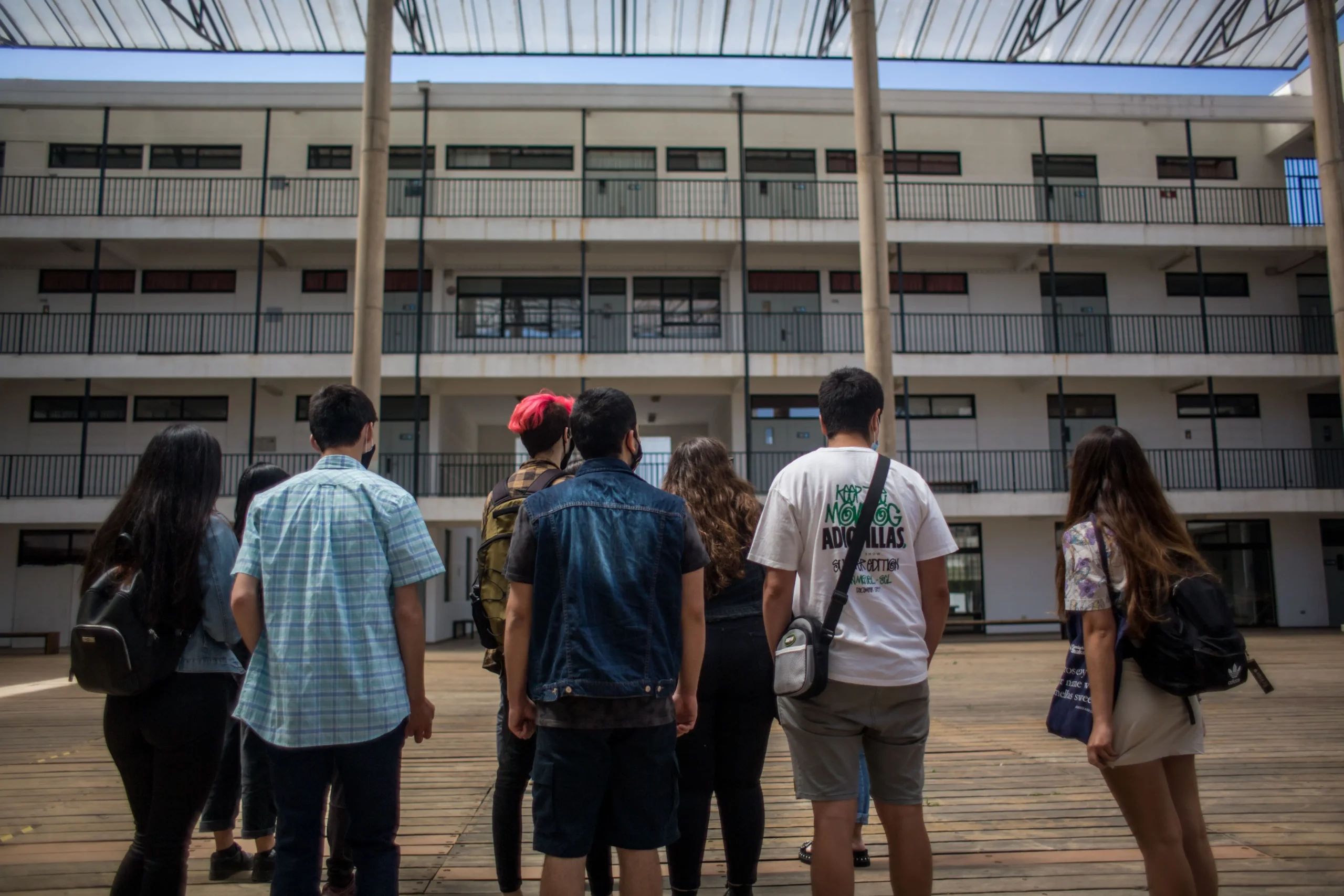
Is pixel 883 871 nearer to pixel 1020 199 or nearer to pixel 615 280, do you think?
pixel 615 280

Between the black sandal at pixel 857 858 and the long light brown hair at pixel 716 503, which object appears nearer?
the long light brown hair at pixel 716 503

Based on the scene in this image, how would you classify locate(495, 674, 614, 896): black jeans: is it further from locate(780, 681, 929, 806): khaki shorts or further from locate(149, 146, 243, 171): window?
locate(149, 146, 243, 171): window

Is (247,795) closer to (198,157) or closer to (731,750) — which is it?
(731,750)

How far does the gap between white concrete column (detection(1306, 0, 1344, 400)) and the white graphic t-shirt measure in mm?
22001

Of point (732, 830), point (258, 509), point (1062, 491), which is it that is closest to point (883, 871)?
point (732, 830)

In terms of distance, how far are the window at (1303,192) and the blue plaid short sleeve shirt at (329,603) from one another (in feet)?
86.4

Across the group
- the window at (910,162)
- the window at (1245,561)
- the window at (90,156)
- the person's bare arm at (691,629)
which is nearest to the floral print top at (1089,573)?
the person's bare arm at (691,629)

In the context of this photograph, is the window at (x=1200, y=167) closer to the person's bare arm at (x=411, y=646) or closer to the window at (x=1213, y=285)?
the window at (x=1213, y=285)

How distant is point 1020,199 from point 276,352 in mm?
18162

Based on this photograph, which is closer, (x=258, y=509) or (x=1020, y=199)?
(x=258, y=509)

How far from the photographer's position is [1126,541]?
9.59ft

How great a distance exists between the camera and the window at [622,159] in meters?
23.1

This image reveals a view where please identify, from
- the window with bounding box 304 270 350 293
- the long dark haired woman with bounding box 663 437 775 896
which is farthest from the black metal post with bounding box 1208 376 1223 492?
the long dark haired woman with bounding box 663 437 775 896

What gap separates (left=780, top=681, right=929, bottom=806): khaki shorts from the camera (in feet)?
9.59
